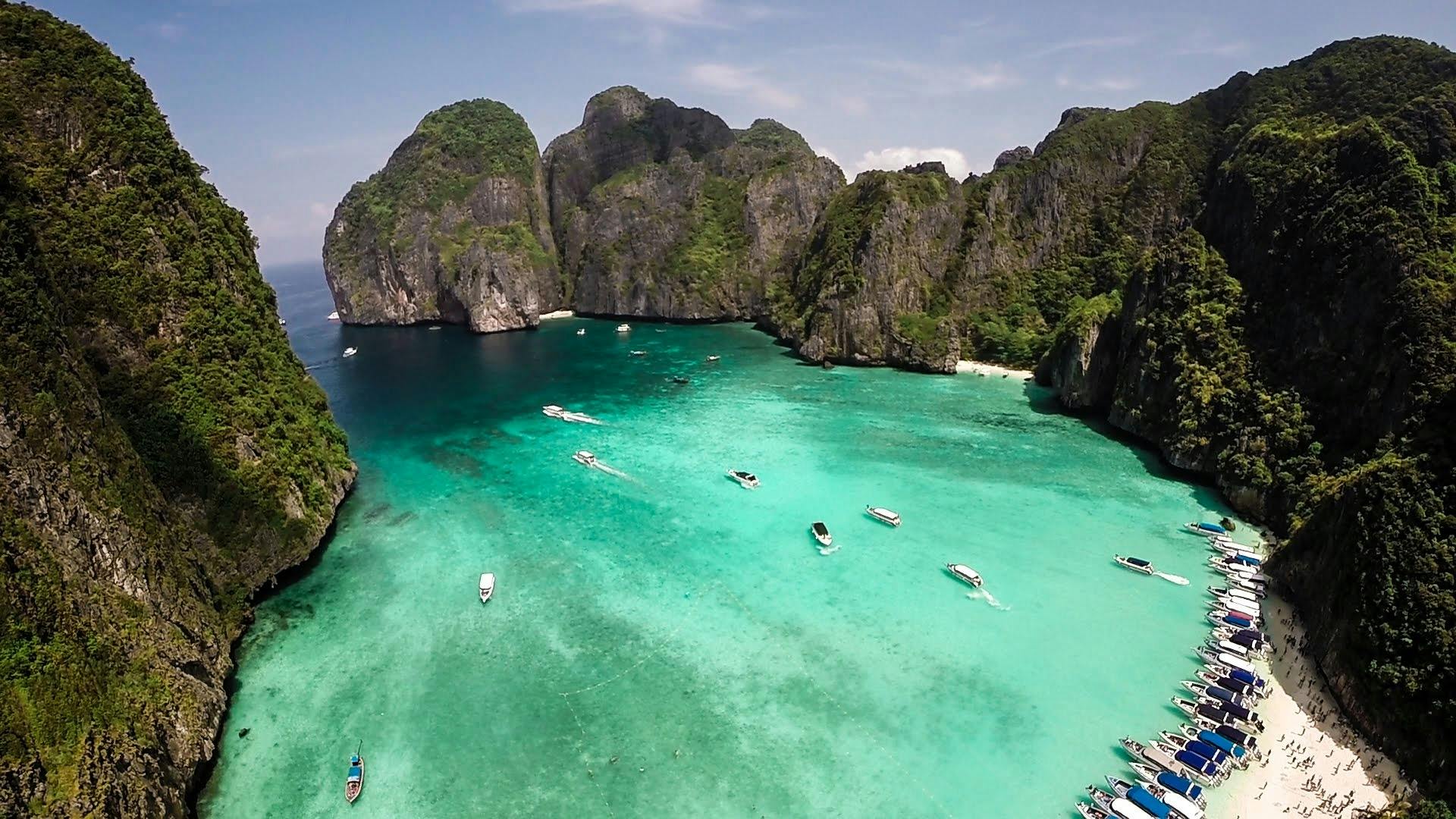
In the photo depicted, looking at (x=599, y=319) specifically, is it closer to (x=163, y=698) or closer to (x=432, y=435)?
(x=432, y=435)

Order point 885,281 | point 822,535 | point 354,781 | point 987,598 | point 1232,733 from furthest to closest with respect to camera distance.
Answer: point 885,281 → point 822,535 → point 987,598 → point 1232,733 → point 354,781

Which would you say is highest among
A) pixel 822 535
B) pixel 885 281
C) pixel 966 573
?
pixel 885 281

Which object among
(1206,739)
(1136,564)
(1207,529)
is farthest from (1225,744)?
(1207,529)

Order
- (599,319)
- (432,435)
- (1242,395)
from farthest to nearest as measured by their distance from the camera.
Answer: (599,319)
(432,435)
(1242,395)

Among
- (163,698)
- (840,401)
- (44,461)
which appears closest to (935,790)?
(163,698)

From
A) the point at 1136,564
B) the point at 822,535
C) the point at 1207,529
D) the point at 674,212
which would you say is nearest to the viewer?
the point at 1136,564

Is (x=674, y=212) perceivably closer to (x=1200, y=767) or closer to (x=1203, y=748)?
(x=1203, y=748)

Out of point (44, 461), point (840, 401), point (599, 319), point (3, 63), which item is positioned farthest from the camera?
point (599, 319)
